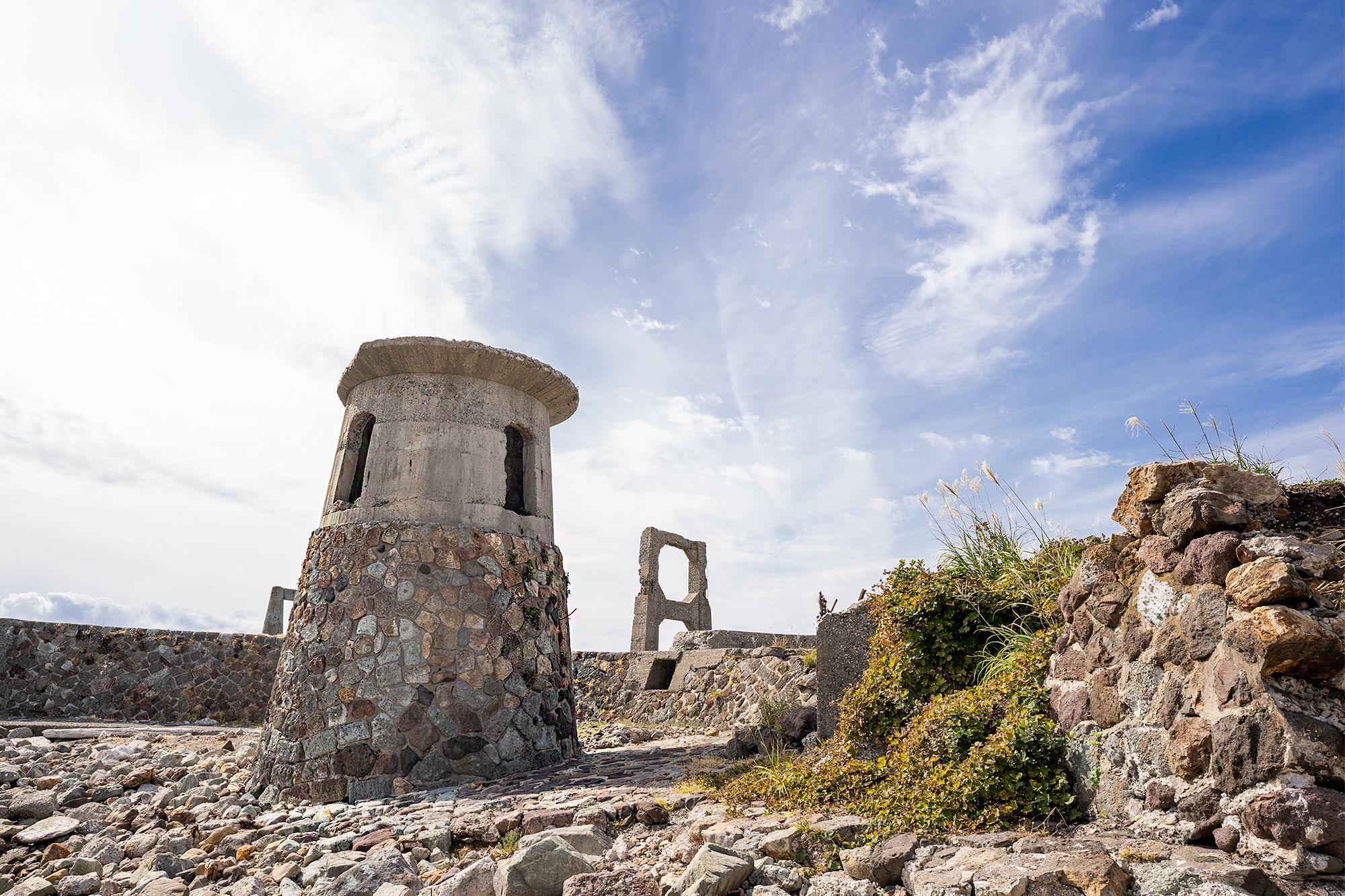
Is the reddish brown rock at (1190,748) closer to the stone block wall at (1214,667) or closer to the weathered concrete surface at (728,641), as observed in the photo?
the stone block wall at (1214,667)

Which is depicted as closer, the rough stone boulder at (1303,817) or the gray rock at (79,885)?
the rough stone boulder at (1303,817)

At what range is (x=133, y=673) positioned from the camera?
1235cm

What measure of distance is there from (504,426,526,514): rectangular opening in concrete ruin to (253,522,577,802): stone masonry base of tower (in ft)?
2.35

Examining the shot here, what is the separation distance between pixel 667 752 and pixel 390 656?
2941mm

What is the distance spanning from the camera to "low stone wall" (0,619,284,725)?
1186 cm

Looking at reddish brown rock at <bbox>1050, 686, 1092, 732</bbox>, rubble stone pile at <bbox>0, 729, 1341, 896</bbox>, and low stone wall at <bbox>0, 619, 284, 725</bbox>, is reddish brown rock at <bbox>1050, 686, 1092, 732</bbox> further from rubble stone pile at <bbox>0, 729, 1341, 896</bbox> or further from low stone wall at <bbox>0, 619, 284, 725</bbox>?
low stone wall at <bbox>0, 619, 284, 725</bbox>

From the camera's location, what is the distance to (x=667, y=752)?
8.03 m

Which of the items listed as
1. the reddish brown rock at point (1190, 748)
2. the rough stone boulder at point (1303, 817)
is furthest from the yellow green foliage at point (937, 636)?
the rough stone boulder at point (1303, 817)

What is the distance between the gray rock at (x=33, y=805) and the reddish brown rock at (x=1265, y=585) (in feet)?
32.2

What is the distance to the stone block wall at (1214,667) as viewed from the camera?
2994mm

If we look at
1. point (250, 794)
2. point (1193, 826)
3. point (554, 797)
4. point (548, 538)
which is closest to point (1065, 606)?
point (1193, 826)

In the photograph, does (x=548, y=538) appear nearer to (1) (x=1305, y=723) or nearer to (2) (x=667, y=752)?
(2) (x=667, y=752)

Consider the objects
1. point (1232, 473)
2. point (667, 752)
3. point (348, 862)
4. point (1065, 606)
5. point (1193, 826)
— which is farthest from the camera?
point (667, 752)

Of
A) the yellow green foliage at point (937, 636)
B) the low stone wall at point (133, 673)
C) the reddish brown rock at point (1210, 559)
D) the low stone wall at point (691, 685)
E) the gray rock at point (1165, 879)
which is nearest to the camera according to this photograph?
the gray rock at point (1165, 879)
